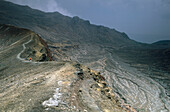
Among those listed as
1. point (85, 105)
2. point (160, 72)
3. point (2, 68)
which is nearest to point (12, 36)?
point (2, 68)

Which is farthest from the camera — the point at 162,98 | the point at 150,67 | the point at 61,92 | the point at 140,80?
the point at 150,67

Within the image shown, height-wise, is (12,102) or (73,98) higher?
(73,98)

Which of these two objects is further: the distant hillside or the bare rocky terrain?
the distant hillside

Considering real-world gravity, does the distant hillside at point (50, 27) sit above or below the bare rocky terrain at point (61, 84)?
above

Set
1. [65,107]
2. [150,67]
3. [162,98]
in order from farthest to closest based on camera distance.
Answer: [150,67], [162,98], [65,107]

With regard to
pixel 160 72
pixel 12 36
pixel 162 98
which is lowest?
pixel 162 98

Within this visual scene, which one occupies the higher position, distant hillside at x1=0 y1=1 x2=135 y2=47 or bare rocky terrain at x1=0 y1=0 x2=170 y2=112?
distant hillside at x1=0 y1=1 x2=135 y2=47

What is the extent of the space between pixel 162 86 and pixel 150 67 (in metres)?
21.8

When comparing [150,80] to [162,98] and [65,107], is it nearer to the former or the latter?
[162,98]

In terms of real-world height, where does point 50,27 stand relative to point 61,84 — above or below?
above

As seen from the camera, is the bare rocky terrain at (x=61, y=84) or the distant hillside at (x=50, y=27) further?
the distant hillside at (x=50, y=27)

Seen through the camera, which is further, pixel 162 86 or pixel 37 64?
pixel 162 86

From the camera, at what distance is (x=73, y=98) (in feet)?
20.3

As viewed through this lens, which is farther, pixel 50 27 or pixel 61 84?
pixel 50 27
